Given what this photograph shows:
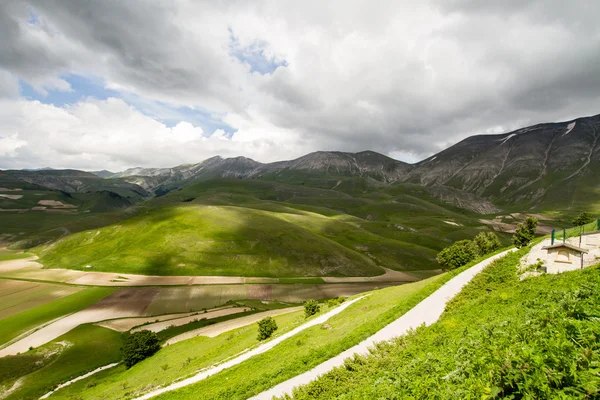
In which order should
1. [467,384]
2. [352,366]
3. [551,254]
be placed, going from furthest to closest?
1. [551,254]
2. [352,366]
3. [467,384]

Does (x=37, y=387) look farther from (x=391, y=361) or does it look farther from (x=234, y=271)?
(x=234, y=271)

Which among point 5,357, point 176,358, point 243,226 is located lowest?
point 5,357

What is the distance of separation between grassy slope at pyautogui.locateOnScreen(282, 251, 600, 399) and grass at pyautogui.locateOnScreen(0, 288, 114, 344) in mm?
A: 95048

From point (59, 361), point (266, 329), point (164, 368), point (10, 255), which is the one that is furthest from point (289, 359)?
point (10, 255)

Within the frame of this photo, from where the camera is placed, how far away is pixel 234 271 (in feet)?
445

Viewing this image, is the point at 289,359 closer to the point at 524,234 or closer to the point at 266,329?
the point at 266,329

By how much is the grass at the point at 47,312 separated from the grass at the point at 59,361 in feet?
48.5

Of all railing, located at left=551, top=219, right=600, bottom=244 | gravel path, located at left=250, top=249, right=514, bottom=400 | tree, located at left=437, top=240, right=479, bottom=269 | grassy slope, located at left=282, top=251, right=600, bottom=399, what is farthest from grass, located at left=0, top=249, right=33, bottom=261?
railing, located at left=551, top=219, right=600, bottom=244

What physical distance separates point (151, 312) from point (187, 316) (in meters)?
13.6

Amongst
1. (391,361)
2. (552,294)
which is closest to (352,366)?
(391,361)

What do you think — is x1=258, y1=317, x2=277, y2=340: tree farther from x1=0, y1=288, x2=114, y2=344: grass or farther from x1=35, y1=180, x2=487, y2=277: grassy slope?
x1=35, y1=180, x2=487, y2=277: grassy slope

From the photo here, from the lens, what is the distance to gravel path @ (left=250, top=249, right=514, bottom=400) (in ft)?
70.6

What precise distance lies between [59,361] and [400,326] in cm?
7391

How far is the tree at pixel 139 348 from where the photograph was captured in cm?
5672
